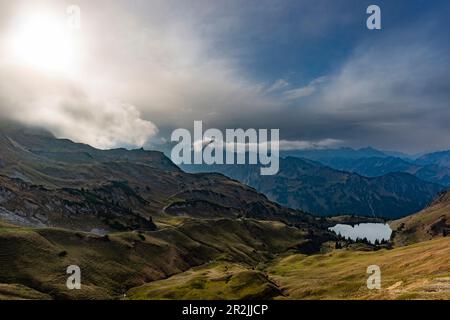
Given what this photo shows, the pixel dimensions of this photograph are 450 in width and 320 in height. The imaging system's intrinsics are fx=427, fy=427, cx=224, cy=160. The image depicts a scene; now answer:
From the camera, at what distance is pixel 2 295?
363 feet

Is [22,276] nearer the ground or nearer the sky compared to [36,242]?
nearer the ground

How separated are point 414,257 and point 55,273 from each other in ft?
418
